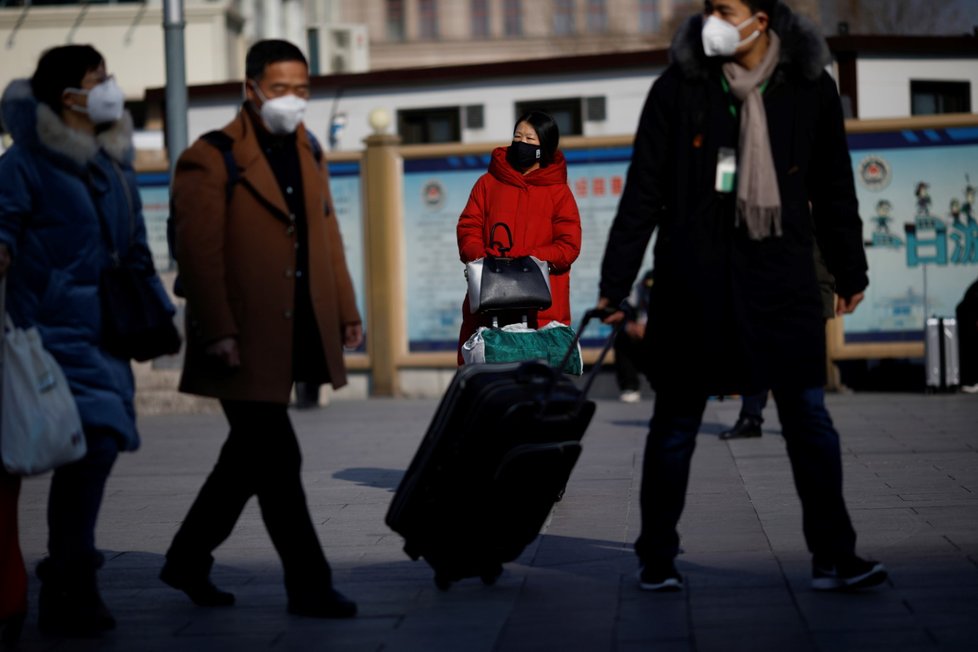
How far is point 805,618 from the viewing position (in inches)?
207

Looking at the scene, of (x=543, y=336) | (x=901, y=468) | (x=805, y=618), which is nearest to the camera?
(x=805, y=618)

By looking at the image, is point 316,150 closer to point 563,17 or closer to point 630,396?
point 630,396

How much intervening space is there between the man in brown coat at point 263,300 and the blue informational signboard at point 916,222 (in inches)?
408

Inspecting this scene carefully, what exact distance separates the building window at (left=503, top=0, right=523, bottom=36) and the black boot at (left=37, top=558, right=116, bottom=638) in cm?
6476

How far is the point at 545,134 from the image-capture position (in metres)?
8.19

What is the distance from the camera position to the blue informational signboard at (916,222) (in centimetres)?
1539

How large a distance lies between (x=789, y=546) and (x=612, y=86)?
1272 centimetres

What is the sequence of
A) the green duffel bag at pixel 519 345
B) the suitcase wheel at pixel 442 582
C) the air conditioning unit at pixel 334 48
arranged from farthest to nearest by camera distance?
the air conditioning unit at pixel 334 48 → the green duffel bag at pixel 519 345 → the suitcase wheel at pixel 442 582

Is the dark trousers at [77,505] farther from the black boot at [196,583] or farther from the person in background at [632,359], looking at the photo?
the person in background at [632,359]

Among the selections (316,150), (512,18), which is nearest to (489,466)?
(316,150)

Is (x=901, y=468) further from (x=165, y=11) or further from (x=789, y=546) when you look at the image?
(x=165, y=11)

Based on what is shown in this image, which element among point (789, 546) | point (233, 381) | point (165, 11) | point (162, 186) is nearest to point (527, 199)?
point (789, 546)

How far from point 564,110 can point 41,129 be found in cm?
1409

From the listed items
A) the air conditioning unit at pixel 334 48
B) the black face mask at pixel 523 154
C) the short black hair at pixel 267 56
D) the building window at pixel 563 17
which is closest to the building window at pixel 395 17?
the building window at pixel 563 17
